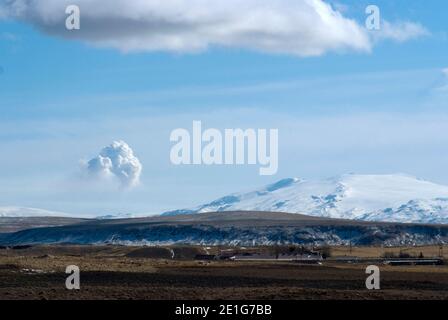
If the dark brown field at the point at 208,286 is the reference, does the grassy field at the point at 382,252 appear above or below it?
below

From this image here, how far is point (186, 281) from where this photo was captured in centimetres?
6191

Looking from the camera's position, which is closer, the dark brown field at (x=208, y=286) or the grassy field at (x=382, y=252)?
the dark brown field at (x=208, y=286)

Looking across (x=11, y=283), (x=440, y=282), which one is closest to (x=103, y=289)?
(x=11, y=283)

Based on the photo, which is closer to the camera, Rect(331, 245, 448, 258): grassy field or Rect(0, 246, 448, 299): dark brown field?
Rect(0, 246, 448, 299): dark brown field

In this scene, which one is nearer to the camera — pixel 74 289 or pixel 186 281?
pixel 74 289

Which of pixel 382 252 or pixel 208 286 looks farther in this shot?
pixel 382 252

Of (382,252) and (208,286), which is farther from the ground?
(208,286)

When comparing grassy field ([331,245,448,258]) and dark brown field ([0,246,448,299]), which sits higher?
dark brown field ([0,246,448,299])
